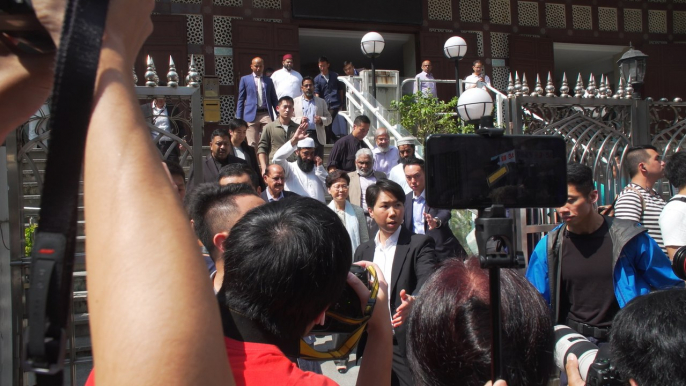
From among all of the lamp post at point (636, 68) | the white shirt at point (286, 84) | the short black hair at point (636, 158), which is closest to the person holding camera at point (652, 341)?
the short black hair at point (636, 158)

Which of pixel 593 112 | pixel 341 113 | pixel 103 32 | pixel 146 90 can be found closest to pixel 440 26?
pixel 341 113

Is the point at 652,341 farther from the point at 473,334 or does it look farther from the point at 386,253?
the point at 386,253

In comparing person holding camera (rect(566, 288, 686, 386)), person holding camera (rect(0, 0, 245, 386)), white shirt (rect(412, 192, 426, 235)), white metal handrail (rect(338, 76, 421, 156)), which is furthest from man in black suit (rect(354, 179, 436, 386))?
white metal handrail (rect(338, 76, 421, 156))

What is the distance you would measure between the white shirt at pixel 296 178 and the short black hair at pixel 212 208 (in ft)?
12.4

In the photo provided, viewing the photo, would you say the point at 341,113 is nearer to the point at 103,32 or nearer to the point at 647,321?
the point at 647,321

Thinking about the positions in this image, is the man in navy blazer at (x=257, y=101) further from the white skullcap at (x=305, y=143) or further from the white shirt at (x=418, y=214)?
the white shirt at (x=418, y=214)

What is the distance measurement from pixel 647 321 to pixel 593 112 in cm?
608

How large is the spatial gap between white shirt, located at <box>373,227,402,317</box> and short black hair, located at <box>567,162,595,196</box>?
115 cm

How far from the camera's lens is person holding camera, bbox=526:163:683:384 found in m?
3.13

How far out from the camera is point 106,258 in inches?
24.1

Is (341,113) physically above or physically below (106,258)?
above

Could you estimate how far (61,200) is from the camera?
58cm

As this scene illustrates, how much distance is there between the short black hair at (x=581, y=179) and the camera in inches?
134

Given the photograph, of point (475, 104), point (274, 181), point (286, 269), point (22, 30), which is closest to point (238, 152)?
point (274, 181)
